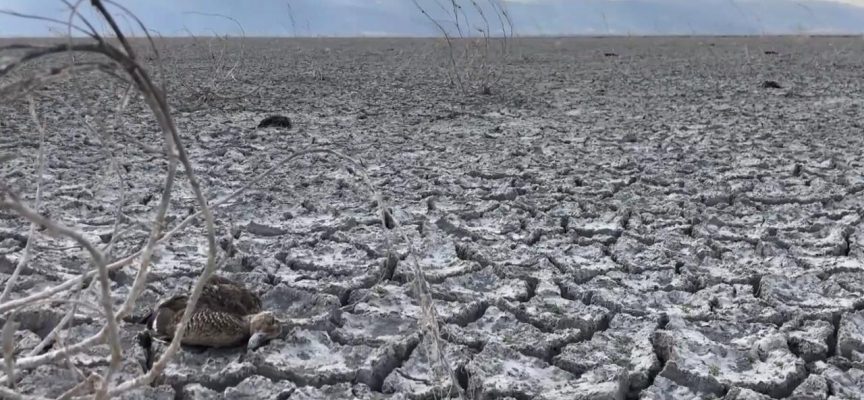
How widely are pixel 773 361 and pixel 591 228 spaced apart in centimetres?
135

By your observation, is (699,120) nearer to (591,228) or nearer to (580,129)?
(580,129)

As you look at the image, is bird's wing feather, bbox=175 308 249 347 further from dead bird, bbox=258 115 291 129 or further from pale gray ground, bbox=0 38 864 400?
dead bird, bbox=258 115 291 129

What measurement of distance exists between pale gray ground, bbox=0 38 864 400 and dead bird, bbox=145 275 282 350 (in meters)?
0.06

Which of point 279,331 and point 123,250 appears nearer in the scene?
point 279,331

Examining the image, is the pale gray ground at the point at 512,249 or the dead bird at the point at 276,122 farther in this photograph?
the dead bird at the point at 276,122

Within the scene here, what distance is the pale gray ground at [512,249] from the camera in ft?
7.59

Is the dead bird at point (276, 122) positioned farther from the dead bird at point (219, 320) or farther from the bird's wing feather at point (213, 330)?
the bird's wing feather at point (213, 330)

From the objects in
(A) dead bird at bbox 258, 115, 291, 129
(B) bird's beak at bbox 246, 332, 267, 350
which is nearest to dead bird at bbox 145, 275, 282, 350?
(B) bird's beak at bbox 246, 332, 267, 350

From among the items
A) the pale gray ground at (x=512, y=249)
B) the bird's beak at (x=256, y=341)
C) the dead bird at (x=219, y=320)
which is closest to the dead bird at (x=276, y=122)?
the pale gray ground at (x=512, y=249)

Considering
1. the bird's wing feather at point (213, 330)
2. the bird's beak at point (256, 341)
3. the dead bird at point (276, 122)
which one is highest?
the dead bird at point (276, 122)

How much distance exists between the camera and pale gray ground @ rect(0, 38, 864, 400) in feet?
7.59

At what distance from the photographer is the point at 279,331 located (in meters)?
2.47

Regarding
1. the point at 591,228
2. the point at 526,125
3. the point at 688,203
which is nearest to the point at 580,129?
the point at 526,125

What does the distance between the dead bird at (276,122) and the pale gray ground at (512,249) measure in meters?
0.17
